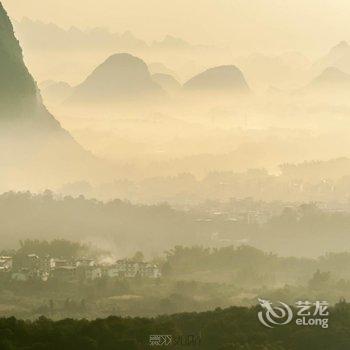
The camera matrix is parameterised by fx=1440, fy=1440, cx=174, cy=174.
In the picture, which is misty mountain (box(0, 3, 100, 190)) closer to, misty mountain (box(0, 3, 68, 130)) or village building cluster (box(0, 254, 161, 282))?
misty mountain (box(0, 3, 68, 130))

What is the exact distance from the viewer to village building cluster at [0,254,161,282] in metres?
124

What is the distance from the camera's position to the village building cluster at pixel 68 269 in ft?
408

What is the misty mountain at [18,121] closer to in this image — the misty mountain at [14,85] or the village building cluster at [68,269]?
the misty mountain at [14,85]

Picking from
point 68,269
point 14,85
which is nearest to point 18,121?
point 14,85

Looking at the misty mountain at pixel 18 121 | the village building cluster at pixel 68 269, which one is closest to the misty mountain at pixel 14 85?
the misty mountain at pixel 18 121

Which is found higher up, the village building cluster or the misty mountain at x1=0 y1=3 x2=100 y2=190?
the misty mountain at x1=0 y1=3 x2=100 y2=190

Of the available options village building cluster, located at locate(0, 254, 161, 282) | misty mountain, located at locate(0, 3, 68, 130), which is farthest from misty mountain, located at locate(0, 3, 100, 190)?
village building cluster, located at locate(0, 254, 161, 282)

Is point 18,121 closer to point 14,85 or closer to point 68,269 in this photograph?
point 14,85

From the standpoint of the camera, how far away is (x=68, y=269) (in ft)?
414

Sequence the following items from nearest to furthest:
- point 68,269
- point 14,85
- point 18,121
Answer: point 68,269, point 14,85, point 18,121

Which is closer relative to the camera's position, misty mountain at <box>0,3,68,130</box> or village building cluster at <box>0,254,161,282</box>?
village building cluster at <box>0,254,161,282</box>

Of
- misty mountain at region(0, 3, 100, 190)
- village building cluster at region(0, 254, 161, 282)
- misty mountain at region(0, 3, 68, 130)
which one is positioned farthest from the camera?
misty mountain at region(0, 3, 100, 190)

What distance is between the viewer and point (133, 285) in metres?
123

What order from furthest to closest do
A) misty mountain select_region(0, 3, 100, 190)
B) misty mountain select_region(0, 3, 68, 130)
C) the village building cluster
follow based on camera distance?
misty mountain select_region(0, 3, 100, 190) < misty mountain select_region(0, 3, 68, 130) < the village building cluster
